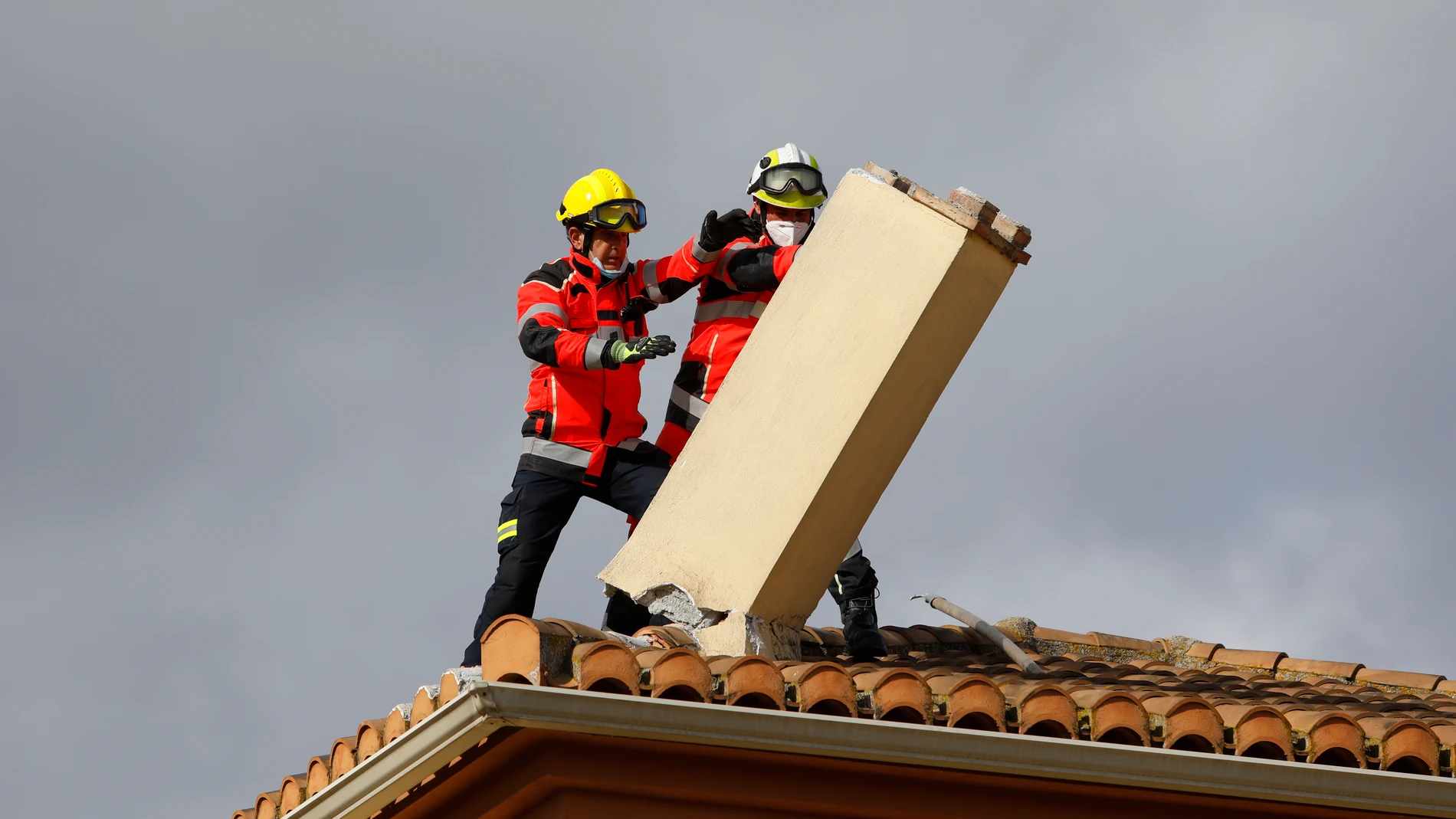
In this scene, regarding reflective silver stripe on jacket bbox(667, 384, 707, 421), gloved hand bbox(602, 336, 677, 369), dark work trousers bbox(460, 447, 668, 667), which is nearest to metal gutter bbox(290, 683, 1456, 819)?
dark work trousers bbox(460, 447, 668, 667)

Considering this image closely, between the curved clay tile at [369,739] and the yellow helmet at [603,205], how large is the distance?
2461 mm

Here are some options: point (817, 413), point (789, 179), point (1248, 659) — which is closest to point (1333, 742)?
point (817, 413)

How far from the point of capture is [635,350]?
660 centimetres

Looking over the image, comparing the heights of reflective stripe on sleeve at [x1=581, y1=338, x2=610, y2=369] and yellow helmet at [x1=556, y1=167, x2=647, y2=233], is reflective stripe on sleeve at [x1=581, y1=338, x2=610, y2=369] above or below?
below

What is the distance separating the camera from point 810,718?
495 centimetres

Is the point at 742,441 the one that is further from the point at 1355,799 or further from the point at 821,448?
the point at 1355,799

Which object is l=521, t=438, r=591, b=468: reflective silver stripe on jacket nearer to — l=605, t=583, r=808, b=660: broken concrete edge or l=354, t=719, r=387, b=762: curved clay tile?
l=605, t=583, r=808, b=660: broken concrete edge

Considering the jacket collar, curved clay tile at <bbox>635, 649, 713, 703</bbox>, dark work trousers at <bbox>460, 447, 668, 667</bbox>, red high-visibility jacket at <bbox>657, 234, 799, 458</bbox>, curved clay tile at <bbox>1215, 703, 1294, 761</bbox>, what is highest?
the jacket collar

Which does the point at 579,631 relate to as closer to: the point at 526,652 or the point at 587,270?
the point at 526,652

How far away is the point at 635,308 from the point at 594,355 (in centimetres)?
70

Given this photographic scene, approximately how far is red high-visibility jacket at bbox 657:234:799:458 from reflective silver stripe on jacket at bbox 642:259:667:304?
0.21m

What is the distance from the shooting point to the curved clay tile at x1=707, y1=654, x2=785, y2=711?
4.99 m

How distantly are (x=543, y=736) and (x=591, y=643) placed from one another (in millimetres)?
327

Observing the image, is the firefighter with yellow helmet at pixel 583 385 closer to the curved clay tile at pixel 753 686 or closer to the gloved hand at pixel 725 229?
the gloved hand at pixel 725 229
